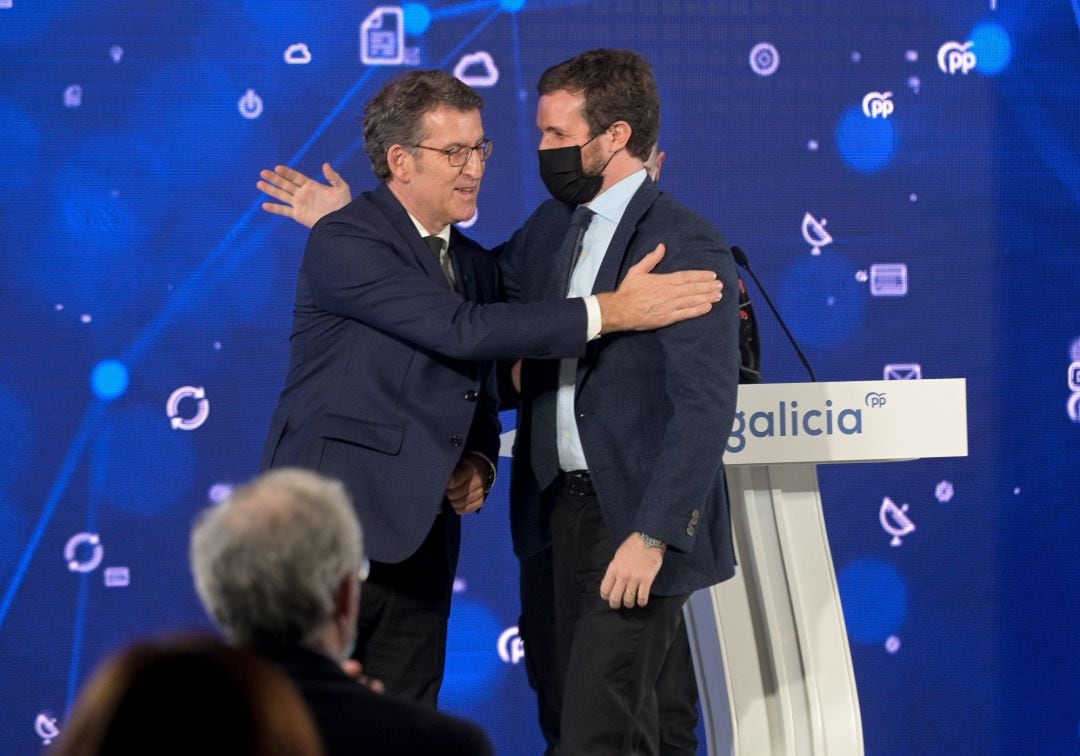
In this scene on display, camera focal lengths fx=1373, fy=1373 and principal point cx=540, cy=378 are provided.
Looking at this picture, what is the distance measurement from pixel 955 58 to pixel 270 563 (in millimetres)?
3654

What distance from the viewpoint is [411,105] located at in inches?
105

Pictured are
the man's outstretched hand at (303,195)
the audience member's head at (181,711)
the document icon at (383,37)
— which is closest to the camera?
the audience member's head at (181,711)

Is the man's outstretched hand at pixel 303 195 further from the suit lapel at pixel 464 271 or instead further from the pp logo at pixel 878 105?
the pp logo at pixel 878 105

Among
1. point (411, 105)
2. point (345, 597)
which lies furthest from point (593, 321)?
point (345, 597)

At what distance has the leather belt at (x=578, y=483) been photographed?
2.60 m

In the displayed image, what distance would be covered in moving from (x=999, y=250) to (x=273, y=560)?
3.59 metres

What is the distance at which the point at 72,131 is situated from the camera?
413 centimetres

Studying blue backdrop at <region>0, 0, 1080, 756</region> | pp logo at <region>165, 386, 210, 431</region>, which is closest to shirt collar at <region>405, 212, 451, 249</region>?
blue backdrop at <region>0, 0, 1080, 756</region>

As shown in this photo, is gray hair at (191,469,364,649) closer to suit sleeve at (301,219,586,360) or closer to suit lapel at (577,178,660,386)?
suit sleeve at (301,219,586,360)

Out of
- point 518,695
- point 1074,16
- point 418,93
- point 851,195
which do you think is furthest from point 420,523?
point 1074,16

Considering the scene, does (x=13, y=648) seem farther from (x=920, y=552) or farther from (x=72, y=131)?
(x=920, y=552)

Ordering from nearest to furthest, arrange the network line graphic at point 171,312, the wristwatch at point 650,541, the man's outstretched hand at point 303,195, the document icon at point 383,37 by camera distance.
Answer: the wristwatch at point 650,541 < the man's outstretched hand at point 303,195 < the network line graphic at point 171,312 < the document icon at point 383,37

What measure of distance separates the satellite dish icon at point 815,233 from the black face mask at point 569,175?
1.79 m

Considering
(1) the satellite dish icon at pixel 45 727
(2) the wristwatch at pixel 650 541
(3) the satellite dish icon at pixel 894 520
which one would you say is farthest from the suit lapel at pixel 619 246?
(1) the satellite dish icon at pixel 45 727
